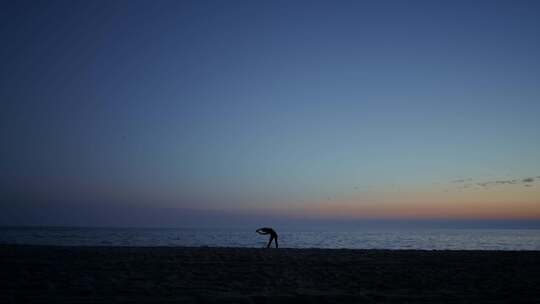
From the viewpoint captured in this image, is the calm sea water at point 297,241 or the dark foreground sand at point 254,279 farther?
the calm sea water at point 297,241

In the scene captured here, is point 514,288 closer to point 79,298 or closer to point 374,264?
point 374,264

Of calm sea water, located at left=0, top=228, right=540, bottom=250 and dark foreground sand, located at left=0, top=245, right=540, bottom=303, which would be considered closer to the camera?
dark foreground sand, located at left=0, top=245, right=540, bottom=303

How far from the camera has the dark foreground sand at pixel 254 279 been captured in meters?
7.57

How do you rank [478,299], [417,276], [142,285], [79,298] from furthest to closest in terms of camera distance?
[417,276], [142,285], [478,299], [79,298]

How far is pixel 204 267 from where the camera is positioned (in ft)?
40.0

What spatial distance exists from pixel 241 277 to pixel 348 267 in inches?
159

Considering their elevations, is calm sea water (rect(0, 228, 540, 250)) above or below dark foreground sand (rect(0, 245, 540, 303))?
below

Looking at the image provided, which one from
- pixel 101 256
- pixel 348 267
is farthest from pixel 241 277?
pixel 101 256

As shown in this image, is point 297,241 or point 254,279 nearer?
point 254,279

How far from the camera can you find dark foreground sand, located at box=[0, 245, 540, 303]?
7.57 meters

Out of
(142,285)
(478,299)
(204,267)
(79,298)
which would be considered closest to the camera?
(79,298)

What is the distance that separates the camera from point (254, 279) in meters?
10.0

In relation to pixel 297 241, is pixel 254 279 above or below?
above

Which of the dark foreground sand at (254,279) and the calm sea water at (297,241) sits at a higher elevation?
the dark foreground sand at (254,279)
